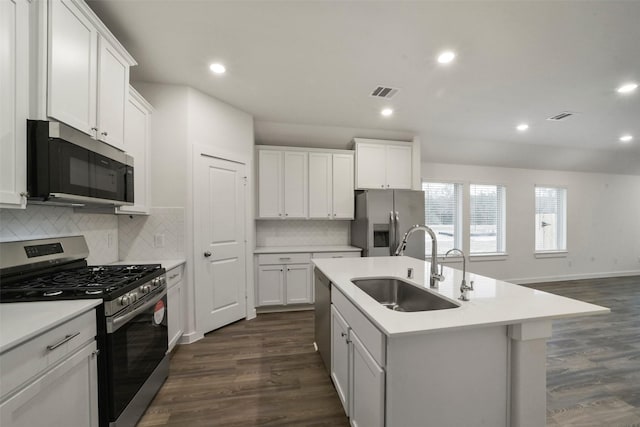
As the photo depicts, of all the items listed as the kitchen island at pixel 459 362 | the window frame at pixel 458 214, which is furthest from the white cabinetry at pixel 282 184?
the kitchen island at pixel 459 362

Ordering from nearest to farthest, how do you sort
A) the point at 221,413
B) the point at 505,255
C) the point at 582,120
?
1. the point at 221,413
2. the point at 582,120
3. the point at 505,255

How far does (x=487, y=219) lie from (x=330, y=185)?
3629mm

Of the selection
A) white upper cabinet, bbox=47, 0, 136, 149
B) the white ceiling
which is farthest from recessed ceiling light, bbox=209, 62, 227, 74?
white upper cabinet, bbox=47, 0, 136, 149

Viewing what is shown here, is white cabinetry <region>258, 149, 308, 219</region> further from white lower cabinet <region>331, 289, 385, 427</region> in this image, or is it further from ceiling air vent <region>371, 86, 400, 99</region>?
white lower cabinet <region>331, 289, 385, 427</region>

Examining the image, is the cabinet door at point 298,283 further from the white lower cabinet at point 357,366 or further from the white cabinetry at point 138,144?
the white cabinetry at point 138,144

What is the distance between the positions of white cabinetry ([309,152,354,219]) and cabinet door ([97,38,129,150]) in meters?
2.39

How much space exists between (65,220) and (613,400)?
4.31 meters

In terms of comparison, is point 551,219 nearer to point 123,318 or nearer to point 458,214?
point 458,214

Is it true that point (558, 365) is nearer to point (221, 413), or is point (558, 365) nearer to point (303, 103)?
point (221, 413)

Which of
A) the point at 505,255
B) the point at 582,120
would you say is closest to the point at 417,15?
the point at 582,120

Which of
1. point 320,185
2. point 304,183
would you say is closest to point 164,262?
point 304,183

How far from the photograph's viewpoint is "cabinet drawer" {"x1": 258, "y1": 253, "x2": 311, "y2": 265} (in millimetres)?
3494

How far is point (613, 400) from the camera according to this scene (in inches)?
72.1

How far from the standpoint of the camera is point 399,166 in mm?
4070
